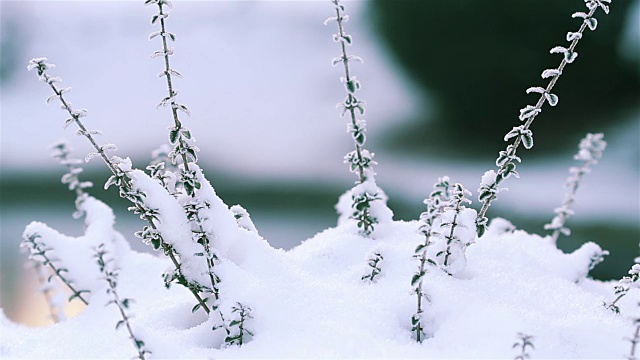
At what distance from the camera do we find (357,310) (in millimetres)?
Answer: 1688

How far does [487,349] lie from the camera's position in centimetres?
152

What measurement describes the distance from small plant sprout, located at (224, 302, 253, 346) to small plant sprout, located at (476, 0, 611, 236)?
0.75 metres

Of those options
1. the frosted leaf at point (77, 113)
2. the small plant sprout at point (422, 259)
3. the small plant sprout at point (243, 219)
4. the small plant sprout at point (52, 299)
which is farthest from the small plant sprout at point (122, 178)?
the small plant sprout at point (52, 299)

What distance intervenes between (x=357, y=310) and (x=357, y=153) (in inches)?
24.0

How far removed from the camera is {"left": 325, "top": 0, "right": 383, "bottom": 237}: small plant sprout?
1.83m

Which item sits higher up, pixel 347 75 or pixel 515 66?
pixel 515 66

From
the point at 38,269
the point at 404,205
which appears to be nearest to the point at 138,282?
the point at 38,269

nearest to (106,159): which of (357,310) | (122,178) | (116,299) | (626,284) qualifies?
(122,178)

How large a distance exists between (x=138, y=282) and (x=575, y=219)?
4461mm

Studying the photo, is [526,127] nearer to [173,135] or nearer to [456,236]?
[456,236]

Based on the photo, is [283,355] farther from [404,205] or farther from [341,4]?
[404,205]

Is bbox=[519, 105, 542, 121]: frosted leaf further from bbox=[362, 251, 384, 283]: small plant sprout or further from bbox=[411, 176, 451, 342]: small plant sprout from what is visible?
bbox=[362, 251, 384, 283]: small plant sprout

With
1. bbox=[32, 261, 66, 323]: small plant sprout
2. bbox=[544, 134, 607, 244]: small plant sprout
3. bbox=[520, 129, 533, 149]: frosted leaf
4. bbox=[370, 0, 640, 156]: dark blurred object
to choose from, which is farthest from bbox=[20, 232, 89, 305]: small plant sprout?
bbox=[370, 0, 640, 156]: dark blurred object

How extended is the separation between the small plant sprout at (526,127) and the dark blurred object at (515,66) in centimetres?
471
